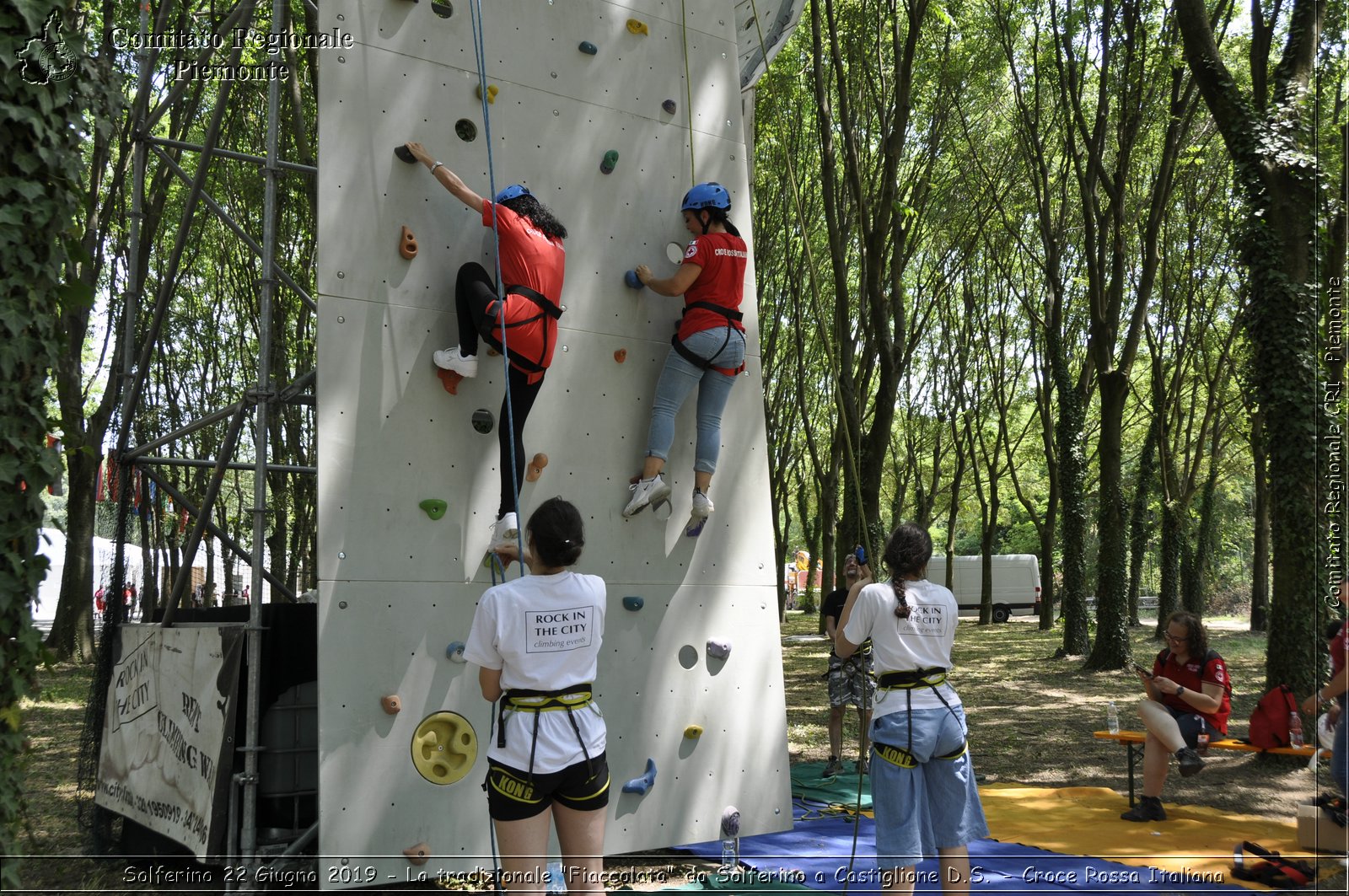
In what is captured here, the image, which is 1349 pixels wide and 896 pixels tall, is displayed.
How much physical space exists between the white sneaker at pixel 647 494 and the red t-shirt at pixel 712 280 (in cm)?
86

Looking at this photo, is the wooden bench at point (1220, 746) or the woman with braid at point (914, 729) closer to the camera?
the woman with braid at point (914, 729)

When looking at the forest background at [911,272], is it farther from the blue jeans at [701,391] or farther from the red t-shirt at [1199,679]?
the red t-shirt at [1199,679]

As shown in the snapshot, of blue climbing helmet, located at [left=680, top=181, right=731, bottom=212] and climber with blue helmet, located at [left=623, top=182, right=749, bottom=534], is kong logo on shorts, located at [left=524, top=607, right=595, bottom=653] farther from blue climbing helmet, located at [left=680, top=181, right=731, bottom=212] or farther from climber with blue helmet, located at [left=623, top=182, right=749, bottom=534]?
blue climbing helmet, located at [left=680, top=181, right=731, bottom=212]

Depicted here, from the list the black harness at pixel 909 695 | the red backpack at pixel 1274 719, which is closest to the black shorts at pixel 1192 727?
the red backpack at pixel 1274 719

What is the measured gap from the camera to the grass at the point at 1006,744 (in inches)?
234

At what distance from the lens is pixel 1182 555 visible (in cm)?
2188

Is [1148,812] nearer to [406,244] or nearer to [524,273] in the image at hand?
[524,273]

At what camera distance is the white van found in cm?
3694

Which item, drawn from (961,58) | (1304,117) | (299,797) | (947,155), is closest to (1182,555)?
(947,155)

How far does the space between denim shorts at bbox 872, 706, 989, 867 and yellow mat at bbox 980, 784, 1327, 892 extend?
7.22ft

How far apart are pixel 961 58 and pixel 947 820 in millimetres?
14943

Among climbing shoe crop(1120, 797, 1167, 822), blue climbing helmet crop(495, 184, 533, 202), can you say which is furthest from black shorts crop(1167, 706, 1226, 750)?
blue climbing helmet crop(495, 184, 533, 202)

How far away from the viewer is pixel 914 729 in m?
4.18

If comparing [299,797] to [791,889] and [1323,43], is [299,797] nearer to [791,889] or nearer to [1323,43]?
[791,889]
